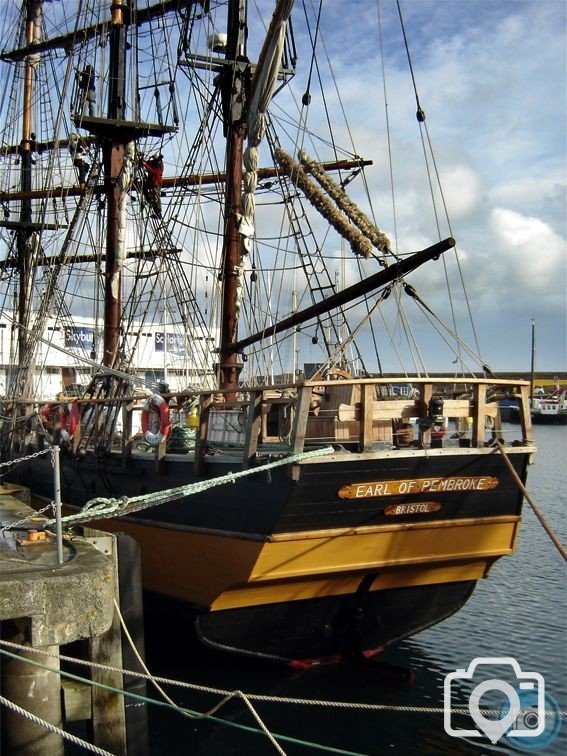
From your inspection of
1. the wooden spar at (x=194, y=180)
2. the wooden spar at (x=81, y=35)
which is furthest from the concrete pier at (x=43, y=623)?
the wooden spar at (x=81, y=35)

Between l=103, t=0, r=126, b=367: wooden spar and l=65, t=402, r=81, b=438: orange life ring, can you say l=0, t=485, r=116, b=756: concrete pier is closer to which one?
l=65, t=402, r=81, b=438: orange life ring

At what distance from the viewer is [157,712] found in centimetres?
975

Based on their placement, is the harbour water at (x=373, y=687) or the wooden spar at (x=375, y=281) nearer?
the harbour water at (x=373, y=687)

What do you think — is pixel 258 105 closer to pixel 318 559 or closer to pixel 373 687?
pixel 318 559

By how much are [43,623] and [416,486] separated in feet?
15.6

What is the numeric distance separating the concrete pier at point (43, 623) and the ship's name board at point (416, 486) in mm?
3226

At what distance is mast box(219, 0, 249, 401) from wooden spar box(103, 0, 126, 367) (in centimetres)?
385

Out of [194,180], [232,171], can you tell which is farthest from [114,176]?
[232,171]

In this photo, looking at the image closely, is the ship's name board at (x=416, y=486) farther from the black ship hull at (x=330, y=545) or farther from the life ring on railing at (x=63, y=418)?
the life ring on railing at (x=63, y=418)

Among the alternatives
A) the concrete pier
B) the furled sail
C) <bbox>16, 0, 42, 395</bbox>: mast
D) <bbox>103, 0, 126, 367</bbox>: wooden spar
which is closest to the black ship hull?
the concrete pier

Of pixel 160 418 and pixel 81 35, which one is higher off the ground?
pixel 81 35

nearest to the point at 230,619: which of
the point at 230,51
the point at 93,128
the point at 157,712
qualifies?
the point at 157,712

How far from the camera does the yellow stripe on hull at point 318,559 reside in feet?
31.4

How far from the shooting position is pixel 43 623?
6.66 m
